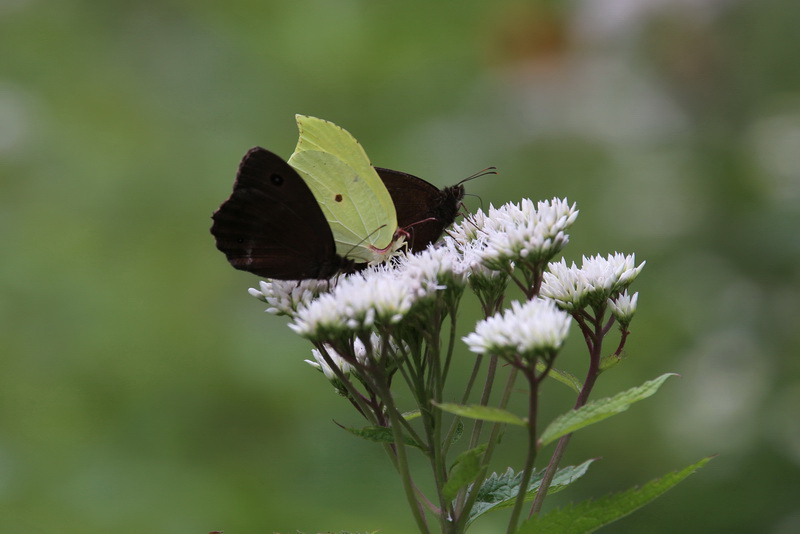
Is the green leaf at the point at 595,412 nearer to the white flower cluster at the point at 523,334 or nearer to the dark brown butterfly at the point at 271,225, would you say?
the white flower cluster at the point at 523,334

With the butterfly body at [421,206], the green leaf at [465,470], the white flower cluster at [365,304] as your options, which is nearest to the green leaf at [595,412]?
the green leaf at [465,470]

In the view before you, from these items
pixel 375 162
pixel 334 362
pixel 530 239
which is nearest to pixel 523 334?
pixel 530 239

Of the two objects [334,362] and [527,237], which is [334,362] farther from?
[527,237]

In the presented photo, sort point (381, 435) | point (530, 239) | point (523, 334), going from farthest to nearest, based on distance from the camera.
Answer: point (530, 239)
point (381, 435)
point (523, 334)

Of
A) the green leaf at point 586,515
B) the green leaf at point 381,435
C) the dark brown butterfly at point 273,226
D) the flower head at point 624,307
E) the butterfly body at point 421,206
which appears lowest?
the green leaf at point 586,515

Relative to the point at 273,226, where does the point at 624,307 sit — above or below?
below

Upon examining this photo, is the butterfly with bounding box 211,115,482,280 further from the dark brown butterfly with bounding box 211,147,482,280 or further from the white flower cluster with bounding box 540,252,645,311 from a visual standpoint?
the white flower cluster with bounding box 540,252,645,311
